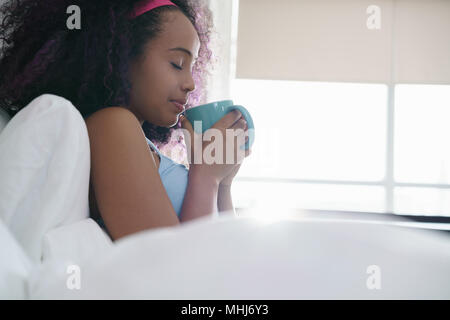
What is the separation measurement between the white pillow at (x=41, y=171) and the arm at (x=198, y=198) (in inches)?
12.4

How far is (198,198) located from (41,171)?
384 millimetres

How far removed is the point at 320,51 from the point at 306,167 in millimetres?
1444

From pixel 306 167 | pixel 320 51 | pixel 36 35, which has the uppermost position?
pixel 320 51

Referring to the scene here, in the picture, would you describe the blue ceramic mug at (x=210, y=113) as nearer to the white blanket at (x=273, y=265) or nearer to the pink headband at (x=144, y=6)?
the pink headband at (x=144, y=6)

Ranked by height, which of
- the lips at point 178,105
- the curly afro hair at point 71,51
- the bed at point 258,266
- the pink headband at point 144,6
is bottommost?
the bed at point 258,266

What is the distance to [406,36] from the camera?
16.6 ft

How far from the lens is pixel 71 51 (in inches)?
34.0

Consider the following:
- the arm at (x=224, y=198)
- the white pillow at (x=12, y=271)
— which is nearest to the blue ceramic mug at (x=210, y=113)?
the arm at (x=224, y=198)

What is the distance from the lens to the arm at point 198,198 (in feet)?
2.83

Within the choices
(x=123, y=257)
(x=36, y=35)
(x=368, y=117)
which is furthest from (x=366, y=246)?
(x=368, y=117)

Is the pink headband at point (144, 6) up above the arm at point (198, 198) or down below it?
above

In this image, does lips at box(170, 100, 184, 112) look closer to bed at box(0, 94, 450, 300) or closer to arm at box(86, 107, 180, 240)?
arm at box(86, 107, 180, 240)

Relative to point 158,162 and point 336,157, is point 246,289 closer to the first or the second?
point 158,162

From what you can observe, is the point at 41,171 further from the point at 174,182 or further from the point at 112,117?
the point at 174,182
